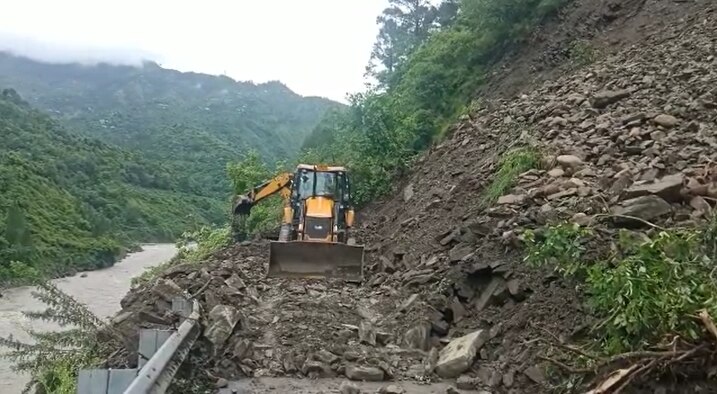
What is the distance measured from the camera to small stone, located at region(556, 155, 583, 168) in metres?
8.69

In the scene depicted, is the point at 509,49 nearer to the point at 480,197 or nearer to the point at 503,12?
the point at 503,12

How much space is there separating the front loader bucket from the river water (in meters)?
5.77

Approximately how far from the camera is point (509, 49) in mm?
17578

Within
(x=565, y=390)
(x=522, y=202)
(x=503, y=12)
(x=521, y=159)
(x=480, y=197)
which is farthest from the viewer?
(x=503, y=12)

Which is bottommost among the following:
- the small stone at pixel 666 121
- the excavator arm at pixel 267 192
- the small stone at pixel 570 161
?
the excavator arm at pixel 267 192

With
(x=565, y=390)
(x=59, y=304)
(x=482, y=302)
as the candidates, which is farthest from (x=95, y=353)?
(x=565, y=390)

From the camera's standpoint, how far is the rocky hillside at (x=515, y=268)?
580cm

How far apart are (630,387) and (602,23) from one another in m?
12.7

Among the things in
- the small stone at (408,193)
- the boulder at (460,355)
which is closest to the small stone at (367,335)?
the boulder at (460,355)

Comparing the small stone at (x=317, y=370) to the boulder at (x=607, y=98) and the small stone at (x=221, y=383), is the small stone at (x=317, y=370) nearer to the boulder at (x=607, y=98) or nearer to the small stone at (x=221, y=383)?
the small stone at (x=221, y=383)

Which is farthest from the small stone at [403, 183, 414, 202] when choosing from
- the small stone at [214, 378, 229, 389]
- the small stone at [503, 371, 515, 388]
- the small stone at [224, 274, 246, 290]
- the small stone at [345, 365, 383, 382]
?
the small stone at [503, 371, 515, 388]

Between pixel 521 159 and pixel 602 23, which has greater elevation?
pixel 602 23

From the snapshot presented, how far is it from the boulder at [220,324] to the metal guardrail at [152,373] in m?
0.26

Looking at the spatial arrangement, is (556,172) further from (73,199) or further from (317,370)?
(73,199)
